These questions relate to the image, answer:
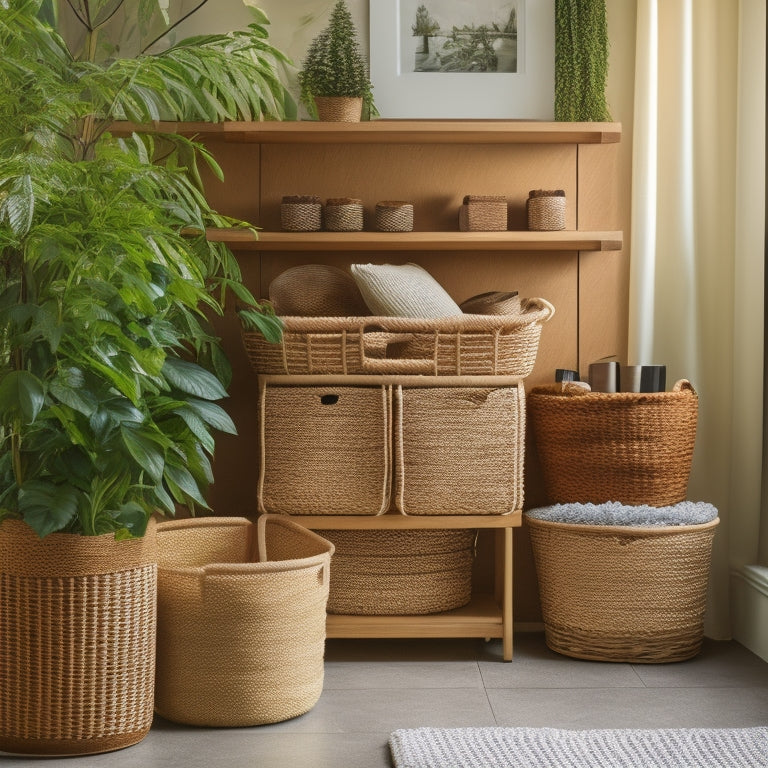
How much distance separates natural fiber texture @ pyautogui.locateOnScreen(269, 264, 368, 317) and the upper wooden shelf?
35 cm

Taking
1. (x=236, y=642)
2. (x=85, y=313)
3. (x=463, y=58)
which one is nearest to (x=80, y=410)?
(x=85, y=313)

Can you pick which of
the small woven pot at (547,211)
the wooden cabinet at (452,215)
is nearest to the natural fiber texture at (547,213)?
the small woven pot at (547,211)

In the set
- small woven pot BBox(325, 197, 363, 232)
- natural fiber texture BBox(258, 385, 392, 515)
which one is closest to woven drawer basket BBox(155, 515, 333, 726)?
natural fiber texture BBox(258, 385, 392, 515)

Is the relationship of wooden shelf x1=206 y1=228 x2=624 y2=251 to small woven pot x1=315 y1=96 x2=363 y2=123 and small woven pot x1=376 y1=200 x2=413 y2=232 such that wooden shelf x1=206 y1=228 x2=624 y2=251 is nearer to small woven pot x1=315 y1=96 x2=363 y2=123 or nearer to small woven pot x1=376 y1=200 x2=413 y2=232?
small woven pot x1=376 y1=200 x2=413 y2=232

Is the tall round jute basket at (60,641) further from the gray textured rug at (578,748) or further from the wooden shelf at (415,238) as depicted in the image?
the wooden shelf at (415,238)

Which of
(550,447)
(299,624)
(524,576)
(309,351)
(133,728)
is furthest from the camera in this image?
(524,576)

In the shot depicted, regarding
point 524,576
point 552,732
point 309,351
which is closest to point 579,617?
point 524,576

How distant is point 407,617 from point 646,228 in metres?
1.18

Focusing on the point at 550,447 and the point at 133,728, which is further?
the point at 550,447

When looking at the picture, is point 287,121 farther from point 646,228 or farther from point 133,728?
point 133,728

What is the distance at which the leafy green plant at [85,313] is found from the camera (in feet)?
5.47

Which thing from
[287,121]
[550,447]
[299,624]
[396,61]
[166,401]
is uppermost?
[396,61]

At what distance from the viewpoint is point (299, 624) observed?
6.63ft

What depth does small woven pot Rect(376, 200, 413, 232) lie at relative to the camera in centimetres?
259
